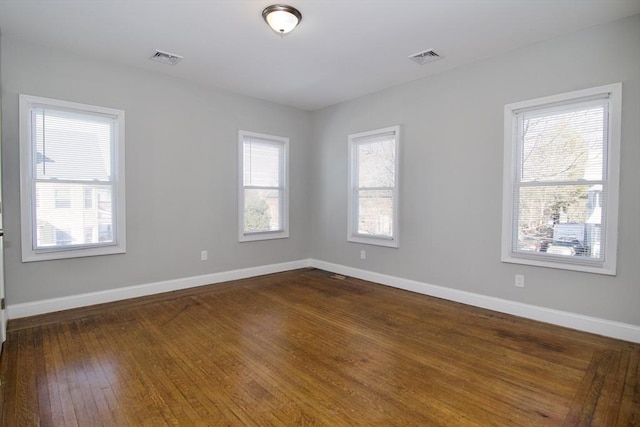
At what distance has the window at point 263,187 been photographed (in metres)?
5.04

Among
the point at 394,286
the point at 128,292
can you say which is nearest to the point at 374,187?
the point at 394,286

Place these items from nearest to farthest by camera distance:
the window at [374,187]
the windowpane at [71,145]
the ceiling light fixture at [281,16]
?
the ceiling light fixture at [281,16] → the windowpane at [71,145] → the window at [374,187]

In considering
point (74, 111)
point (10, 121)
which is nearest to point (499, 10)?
point (74, 111)

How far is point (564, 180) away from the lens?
3.20 m

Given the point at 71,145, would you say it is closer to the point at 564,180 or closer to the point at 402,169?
the point at 402,169

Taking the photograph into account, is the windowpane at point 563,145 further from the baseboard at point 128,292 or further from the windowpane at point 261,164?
the baseboard at point 128,292

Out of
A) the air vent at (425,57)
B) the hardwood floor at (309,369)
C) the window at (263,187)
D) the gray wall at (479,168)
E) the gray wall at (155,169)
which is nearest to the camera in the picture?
the hardwood floor at (309,369)

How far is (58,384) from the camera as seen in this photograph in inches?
85.7

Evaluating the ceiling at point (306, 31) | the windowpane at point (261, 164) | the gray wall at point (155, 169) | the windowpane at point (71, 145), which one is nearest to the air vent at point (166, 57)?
the ceiling at point (306, 31)

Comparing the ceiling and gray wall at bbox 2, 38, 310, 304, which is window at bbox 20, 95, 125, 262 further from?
the ceiling

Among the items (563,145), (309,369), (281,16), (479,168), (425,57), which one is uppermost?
(425,57)

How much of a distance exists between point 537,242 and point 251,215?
374cm

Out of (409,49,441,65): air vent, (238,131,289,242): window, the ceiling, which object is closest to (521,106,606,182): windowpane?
the ceiling

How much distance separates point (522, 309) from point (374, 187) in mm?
2395
